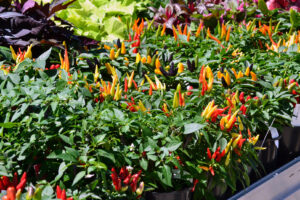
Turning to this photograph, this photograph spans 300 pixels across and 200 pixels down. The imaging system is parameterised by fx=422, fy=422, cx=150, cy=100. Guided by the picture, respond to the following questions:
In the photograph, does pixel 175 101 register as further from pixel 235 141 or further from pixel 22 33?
pixel 22 33

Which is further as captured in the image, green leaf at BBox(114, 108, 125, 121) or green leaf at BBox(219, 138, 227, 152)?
green leaf at BBox(219, 138, 227, 152)

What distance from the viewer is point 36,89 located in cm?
155

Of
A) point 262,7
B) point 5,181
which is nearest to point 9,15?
point 5,181

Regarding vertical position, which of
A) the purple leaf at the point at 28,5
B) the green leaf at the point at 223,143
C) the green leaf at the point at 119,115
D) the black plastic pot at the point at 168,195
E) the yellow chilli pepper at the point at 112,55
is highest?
the purple leaf at the point at 28,5

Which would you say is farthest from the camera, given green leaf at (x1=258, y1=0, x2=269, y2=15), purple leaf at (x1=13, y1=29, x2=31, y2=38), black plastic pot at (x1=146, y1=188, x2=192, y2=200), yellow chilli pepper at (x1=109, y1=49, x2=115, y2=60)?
green leaf at (x1=258, y1=0, x2=269, y2=15)

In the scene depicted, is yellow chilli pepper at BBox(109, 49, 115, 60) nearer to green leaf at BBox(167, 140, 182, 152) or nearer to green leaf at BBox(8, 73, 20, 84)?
green leaf at BBox(8, 73, 20, 84)

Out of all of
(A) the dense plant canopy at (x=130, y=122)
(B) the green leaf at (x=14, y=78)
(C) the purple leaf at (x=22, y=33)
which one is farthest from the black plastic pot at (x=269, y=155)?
(C) the purple leaf at (x=22, y=33)

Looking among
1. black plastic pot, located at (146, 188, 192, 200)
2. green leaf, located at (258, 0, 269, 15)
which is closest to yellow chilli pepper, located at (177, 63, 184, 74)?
black plastic pot, located at (146, 188, 192, 200)

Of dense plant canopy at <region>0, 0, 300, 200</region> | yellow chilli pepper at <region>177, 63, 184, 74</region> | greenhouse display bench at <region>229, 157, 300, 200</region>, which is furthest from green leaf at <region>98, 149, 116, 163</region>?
yellow chilli pepper at <region>177, 63, 184, 74</region>

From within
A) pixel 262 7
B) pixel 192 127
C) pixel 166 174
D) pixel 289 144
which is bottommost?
pixel 289 144

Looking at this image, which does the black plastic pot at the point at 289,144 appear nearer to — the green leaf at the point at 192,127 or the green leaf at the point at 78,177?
the green leaf at the point at 192,127

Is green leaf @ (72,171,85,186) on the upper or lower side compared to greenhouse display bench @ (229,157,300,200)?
upper

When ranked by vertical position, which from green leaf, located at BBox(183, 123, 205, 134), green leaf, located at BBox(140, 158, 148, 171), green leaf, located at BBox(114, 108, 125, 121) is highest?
green leaf, located at BBox(114, 108, 125, 121)

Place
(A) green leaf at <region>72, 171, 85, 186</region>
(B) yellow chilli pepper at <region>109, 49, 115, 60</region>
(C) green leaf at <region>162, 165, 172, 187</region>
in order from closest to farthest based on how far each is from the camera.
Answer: (A) green leaf at <region>72, 171, 85, 186</region> < (C) green leaf at <region>162, 165, 172, 187</region> < (B) yellow chilli pepper at <region>109, 49, 115, 60</region>
